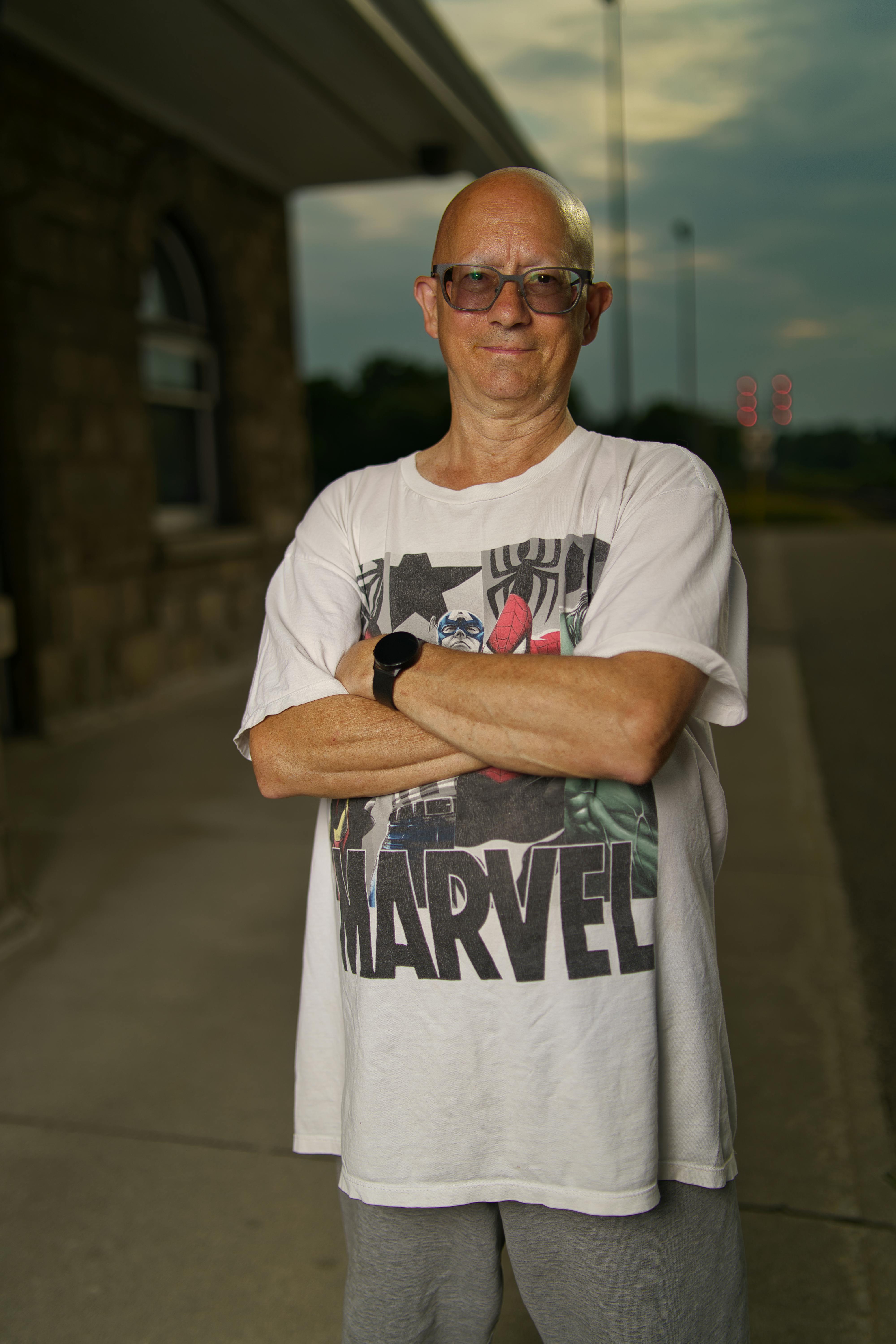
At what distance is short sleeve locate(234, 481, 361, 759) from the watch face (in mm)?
117

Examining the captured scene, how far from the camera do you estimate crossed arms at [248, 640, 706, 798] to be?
4.17ft

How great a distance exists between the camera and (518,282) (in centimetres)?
141

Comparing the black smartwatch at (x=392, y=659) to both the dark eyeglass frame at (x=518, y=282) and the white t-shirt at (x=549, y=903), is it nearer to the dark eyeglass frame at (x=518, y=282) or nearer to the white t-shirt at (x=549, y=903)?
the white t-shirt at (x=549, y=903)

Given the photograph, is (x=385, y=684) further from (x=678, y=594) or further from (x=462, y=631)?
(x=678, y=594)

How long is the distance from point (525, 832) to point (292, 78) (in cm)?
667

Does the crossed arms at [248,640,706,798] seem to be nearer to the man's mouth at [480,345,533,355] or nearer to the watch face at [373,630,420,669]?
the watch face at [373,630,420,669]

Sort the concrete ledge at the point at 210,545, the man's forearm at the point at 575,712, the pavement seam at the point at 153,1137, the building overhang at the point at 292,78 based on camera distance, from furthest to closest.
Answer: the concrete ledge at the point at 210,545 → the building overhang at the point at 292,78 → the pavement seam at the point at 153,1137 → the man's forearm at the point at 575,712

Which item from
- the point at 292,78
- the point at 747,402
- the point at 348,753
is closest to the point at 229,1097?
the point at 348,753

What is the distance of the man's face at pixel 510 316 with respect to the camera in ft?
4.64

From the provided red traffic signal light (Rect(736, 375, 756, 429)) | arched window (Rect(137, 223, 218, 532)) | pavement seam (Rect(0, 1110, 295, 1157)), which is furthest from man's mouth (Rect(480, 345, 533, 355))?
red traffic signal light (Rect(736, 375, 756, 429))

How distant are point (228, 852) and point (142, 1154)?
6.91ft

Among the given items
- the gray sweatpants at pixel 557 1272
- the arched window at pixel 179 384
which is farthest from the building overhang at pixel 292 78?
the gray sweatpants at pixel 557 1272

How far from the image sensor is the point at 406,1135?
1.34 m

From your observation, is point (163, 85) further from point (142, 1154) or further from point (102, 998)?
point (142, 1154)
